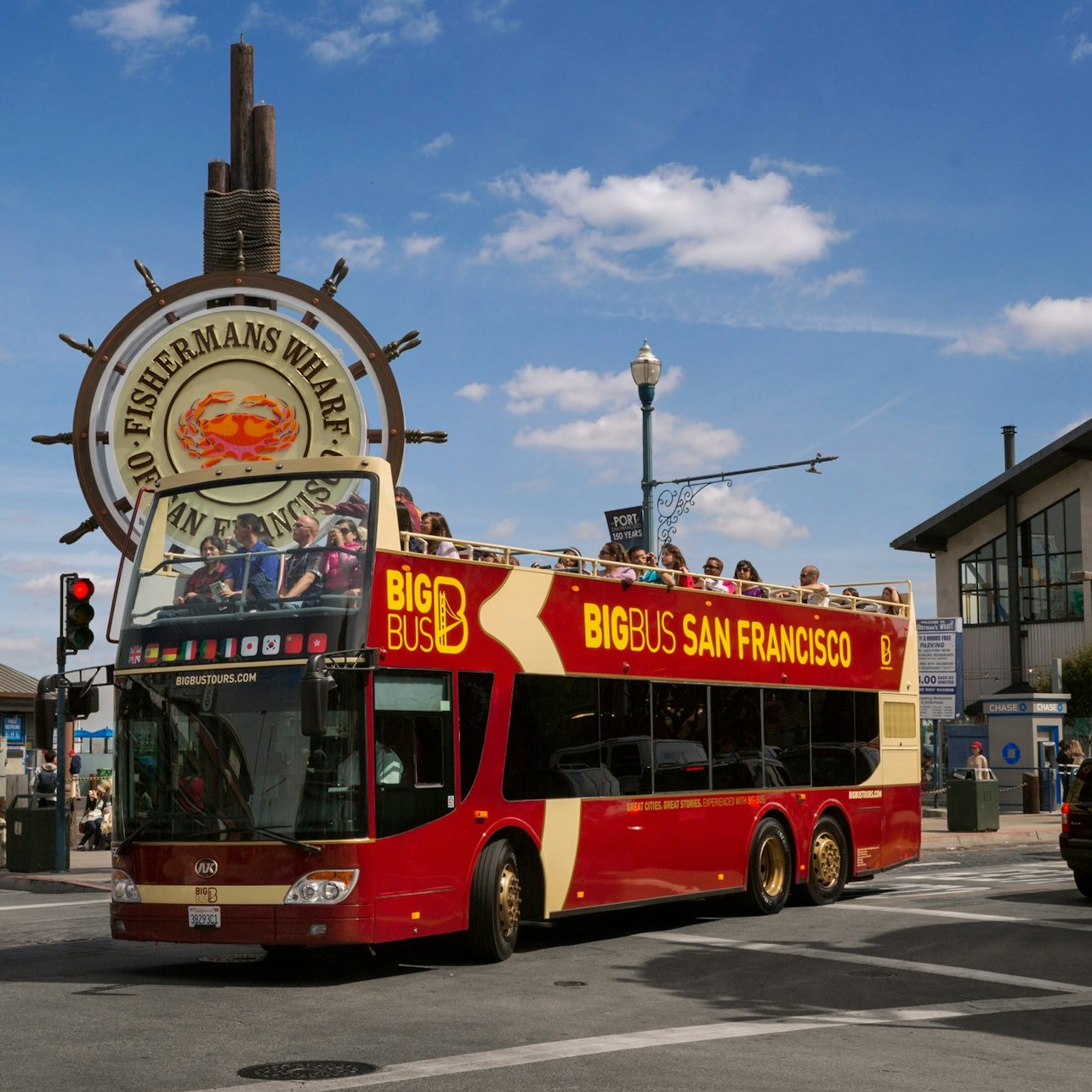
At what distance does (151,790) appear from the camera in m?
12.0

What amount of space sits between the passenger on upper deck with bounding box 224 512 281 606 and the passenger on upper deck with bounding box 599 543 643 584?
372 centimetres

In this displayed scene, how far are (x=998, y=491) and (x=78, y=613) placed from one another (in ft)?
138

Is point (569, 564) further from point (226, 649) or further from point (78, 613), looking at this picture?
point (78, 613)

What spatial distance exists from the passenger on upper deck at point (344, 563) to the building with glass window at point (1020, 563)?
45.8 meters

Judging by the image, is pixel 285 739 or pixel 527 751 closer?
pixel 285 739

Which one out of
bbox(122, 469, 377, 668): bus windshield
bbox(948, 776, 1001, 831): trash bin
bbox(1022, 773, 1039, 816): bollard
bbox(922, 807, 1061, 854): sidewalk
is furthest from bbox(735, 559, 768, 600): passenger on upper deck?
bbox(1022, 773, 1039, 816): bollard

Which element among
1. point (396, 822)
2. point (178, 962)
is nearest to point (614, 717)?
point (396, 822)

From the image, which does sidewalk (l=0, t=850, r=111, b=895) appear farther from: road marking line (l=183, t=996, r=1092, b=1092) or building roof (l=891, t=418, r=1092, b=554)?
building roof (l=891, t=418, r=1092, b=554)

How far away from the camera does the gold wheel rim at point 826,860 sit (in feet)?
57.9

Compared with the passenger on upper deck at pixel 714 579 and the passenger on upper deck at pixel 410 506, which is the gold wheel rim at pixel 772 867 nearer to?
the passenger on upper deck at pixel 714 579

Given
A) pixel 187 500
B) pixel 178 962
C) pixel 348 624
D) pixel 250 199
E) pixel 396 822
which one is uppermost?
pixel 250 199

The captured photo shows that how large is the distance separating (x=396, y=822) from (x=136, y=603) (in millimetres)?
2728

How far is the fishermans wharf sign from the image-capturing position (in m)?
17.9

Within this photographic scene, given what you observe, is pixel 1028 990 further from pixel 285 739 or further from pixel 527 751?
pixel 285 739
